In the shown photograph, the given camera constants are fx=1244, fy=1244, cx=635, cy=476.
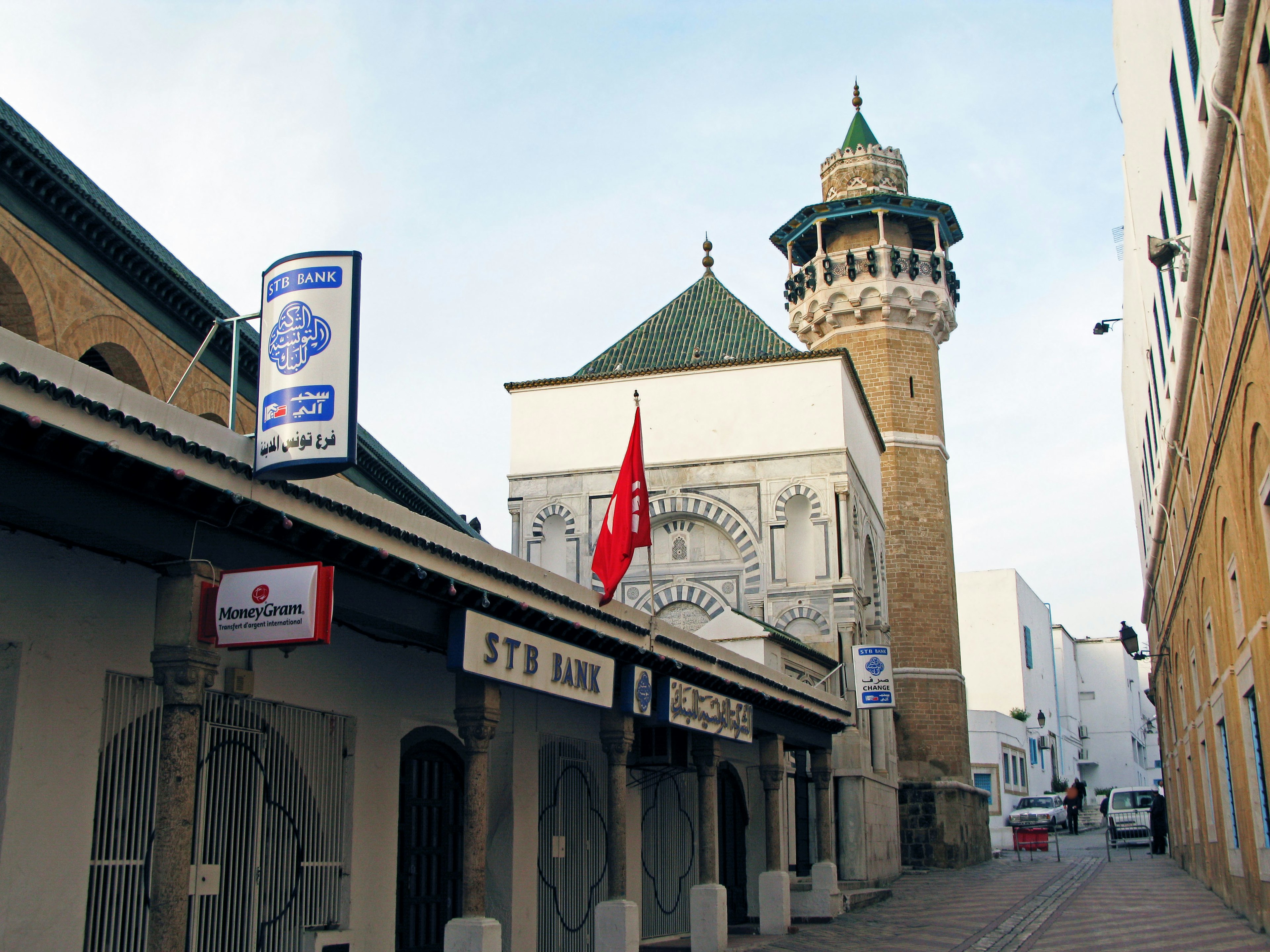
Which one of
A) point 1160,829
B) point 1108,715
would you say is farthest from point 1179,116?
point 1108,715

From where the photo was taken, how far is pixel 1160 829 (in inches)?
1526

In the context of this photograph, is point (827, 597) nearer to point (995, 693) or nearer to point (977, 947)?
point (977, 947)

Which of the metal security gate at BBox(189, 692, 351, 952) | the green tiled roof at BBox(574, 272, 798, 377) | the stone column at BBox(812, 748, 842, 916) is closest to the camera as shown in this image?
the metal security gate at BBox(189, 692, 351, 952)

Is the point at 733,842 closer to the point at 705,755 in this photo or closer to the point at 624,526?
the point at 705,755

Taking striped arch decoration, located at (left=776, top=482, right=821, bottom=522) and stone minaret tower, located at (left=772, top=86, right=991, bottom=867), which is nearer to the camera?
Result: striped arch decoration, located at (left=776, top=482, right=821, bottom=522)

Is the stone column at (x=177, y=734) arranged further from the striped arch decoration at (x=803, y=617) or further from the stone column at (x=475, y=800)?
the striped arch decoration at (x=803, y=617)

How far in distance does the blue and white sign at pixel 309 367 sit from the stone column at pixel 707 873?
28.3 ft

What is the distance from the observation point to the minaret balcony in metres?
38.4

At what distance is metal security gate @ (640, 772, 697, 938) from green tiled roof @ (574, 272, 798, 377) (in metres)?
14.4

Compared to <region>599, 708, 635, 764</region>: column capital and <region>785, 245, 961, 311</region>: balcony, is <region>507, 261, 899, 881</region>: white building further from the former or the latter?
<region>599, 708, 635, 764</region>: column capital

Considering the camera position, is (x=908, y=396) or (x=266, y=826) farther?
(x=908, y=396)

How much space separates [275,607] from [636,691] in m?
6.10

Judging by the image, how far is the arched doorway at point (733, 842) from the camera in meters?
19.9

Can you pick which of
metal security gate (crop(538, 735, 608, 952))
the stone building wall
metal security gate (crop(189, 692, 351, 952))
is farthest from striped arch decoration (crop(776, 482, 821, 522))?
metal security gate (crop(189, 692, 351, 952))
